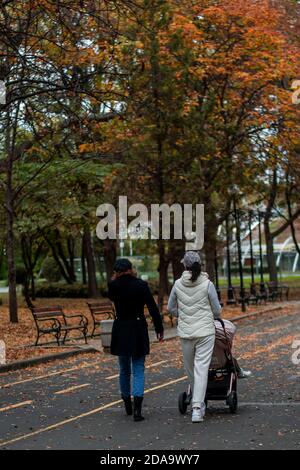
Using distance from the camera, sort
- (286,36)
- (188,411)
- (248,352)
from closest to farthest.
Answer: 1. (188,411)
2. (248,352)
3. (286,36)

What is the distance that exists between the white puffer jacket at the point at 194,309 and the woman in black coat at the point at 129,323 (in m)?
0.35

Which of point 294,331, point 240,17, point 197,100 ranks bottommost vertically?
point 294,331

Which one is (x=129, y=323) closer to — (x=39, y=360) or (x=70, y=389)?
(x=70, y=389)

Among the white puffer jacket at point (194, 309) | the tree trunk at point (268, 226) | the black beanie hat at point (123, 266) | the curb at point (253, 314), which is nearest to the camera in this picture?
the white puffer jacket at point (194, 309)

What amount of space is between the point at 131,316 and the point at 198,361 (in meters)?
1.04

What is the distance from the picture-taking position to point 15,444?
8.96m

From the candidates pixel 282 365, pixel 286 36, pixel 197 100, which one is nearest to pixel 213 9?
pixel 197 100

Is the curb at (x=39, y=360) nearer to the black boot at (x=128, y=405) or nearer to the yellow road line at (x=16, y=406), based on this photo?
the yellow road line at (x=16, y=406)

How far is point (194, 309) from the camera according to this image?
10.3 meters

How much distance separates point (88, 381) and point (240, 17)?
19.7 metres

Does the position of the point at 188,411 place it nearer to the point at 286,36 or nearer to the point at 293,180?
the point at 286,36

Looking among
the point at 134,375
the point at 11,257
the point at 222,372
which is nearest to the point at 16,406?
the point at 134,375

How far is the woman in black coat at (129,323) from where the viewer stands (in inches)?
412

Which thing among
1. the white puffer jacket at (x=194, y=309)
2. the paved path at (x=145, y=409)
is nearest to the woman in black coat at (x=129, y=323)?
the white puffer jacket at (x=194, y=309)
